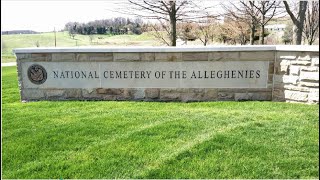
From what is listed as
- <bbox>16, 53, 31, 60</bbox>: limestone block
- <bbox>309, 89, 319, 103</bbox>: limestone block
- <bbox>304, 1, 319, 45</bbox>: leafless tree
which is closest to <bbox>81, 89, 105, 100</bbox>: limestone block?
<bbox>16, 53, 31, 60</bbox>: limestone block

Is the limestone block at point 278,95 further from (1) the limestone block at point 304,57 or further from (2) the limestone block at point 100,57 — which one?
(2) the limestone block at point 100,57

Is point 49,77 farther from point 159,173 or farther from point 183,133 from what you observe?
point 159,173

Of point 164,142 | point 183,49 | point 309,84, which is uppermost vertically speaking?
point 183,49

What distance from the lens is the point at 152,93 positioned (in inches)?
218

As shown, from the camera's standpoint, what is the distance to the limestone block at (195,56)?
17.4 feet

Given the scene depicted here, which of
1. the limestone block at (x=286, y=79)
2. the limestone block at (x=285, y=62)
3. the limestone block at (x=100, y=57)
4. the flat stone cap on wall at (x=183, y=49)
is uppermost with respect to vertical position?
the flat stone cap on wall at (x=183, y=49)

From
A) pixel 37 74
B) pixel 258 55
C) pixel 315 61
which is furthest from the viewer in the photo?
pixel 37 74

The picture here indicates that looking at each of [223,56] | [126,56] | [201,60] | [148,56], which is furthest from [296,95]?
[126,56]

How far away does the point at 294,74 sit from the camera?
16.1 feet

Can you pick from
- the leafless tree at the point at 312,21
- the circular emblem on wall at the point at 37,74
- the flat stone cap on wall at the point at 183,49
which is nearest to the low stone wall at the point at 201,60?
the flat stone cap on wall at the point at 183,49

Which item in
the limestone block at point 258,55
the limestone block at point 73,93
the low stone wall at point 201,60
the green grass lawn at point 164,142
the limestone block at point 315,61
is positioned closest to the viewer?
the green grass lawn at point 164,142

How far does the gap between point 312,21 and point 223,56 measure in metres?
6.97

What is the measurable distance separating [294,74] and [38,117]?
388 centimetres

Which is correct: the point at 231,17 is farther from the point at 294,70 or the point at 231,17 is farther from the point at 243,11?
the point at 294,70
